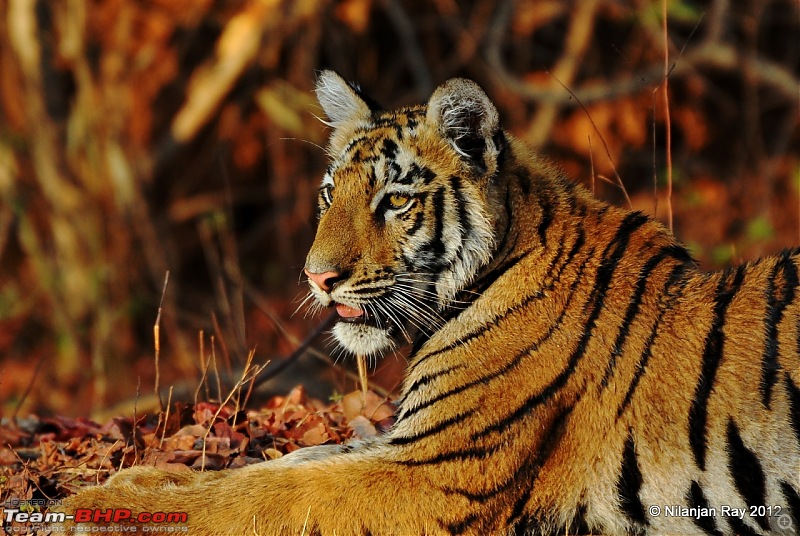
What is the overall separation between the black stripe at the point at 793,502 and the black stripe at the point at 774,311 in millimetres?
289

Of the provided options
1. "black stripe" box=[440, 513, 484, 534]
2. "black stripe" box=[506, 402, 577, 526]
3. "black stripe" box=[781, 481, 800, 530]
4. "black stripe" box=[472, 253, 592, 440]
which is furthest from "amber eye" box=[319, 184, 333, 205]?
"black stripe" box=[781, 481, 800, 530]

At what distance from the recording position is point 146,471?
406 centimetres

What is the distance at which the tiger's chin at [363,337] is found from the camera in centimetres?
428

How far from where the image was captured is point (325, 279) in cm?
404

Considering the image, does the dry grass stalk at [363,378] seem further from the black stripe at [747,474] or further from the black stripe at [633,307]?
the black stripe at [747,474]

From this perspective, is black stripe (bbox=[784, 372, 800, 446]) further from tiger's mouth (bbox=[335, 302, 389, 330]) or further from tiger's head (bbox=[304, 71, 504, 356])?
tiger's mouth (bbox=[335, 302, 389, 330])

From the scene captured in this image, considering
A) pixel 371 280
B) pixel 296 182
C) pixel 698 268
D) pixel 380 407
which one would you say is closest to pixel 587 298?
pixel 698 268

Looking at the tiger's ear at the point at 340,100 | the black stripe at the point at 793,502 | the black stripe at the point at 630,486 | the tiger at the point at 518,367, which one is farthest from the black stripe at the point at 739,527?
the tiger's ear at the point at 340,100

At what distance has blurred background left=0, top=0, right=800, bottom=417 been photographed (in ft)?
37.5

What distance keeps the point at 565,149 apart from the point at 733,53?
3.47 meters

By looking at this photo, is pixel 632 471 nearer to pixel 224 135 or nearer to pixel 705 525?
pixel 705 525

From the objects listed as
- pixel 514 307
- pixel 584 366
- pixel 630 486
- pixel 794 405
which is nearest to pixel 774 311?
pixel 794 405

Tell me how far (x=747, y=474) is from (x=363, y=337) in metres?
1.59

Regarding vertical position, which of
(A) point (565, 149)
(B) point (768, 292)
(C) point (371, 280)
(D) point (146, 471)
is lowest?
(D) point (146, 471)
